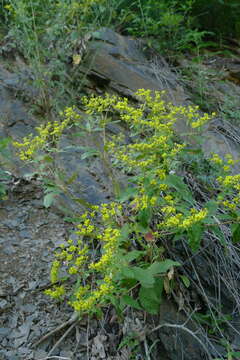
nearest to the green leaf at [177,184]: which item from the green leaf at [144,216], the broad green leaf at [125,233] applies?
the green leaf at [144,216]

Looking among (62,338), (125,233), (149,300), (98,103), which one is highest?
(98,103)

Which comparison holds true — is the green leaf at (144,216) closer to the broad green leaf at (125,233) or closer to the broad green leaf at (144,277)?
the broad green leaf at (125,233)

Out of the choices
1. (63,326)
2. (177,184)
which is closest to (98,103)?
(177,184)

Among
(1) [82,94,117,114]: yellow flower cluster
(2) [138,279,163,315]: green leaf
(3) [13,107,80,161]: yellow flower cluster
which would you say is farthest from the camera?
(1) [82,94,117,114]: yellow flower cluster

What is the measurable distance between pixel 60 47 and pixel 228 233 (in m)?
2.07

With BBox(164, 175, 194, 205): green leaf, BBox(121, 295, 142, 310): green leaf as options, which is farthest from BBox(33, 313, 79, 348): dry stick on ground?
BBox(164, 175, 194, 205): green leaf

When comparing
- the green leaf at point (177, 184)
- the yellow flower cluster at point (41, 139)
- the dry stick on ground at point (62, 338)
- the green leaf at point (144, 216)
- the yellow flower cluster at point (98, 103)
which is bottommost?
the dry stick on ground at point (62, 338)

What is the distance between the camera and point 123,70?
353 cm

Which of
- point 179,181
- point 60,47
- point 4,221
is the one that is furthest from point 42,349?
point 60,47

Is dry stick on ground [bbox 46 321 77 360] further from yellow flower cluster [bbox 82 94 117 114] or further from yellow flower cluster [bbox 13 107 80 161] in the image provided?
yellow flower cluster [bbox 82 94 117 114]

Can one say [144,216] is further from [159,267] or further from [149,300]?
[149,300]

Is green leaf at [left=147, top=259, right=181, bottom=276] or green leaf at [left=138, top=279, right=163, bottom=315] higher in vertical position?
green leaf at [left=147, top=259, right=181, bottom=276]

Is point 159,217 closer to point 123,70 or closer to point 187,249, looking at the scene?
point 187,249

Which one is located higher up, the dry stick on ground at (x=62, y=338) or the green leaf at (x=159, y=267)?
the green leaf at (x=159, y=267)
